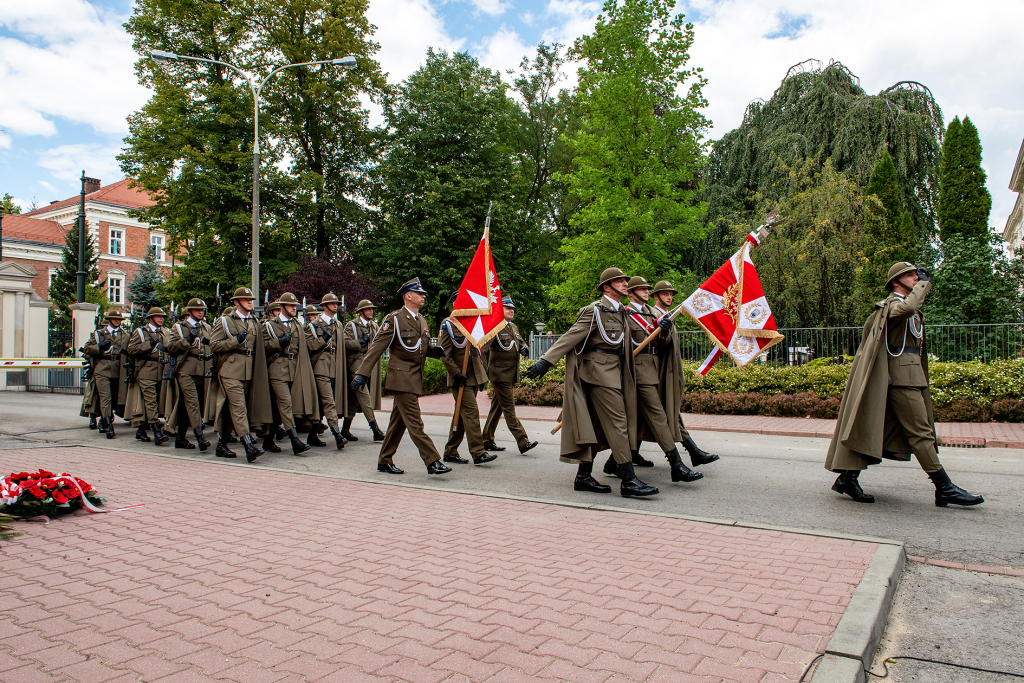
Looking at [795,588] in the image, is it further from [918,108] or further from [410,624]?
[918,108]

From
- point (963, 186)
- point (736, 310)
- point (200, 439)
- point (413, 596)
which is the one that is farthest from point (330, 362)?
point (963, 186)

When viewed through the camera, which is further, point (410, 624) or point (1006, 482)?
point (1006, 482)

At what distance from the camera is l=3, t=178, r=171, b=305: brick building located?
53.8 meters

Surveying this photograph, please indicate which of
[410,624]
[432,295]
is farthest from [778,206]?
[410,624]

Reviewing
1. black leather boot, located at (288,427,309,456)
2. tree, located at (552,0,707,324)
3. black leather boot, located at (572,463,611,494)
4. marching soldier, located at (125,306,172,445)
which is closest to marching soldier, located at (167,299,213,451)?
marching soldier, located at (125,306,172,445)

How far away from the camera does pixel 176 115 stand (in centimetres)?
2794

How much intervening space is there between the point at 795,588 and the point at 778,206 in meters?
17.7

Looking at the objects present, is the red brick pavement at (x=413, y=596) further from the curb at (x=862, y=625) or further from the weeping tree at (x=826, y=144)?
the weeping tree at (x=826, y=144)

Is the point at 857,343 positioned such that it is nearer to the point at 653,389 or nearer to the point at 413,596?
the point at 653,389

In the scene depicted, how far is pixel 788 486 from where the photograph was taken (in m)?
7.02

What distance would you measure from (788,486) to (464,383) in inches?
143

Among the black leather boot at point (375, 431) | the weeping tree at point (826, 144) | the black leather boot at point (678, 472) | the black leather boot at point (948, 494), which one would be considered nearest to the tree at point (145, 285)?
the weeping tree at point (826, 144)

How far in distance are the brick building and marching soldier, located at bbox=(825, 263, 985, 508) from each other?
5471 cm

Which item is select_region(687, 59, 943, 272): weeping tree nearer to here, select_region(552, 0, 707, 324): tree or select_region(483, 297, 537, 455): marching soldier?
select_region(552, 0, 707, 324): tree
